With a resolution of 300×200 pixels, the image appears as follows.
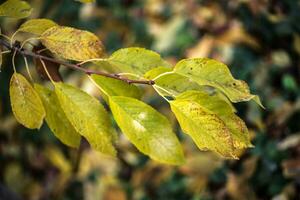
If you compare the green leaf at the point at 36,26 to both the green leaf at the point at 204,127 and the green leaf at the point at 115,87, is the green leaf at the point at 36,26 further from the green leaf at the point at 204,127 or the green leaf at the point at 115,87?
the green leaf at the point at 204,127

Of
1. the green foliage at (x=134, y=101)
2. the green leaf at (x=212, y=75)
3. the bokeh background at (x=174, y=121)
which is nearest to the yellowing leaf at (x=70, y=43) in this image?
the green foliage at (x=134, y=101)

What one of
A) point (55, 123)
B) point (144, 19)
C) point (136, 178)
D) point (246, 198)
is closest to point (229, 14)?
point (144, 19)

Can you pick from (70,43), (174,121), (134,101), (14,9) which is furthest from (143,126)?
(174,121)

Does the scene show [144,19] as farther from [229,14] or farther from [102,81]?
[102,81]

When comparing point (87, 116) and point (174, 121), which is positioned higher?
point (87, 116)

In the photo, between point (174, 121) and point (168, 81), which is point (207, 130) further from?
point (174, 121)
